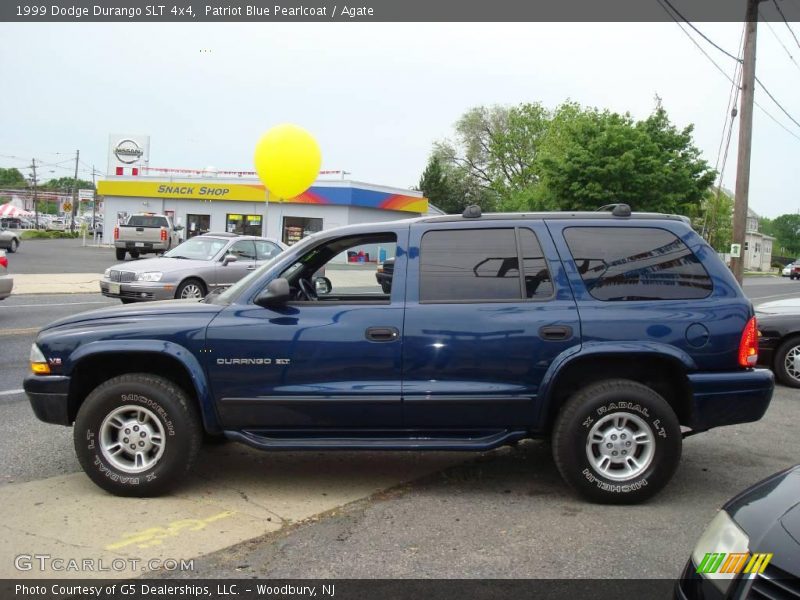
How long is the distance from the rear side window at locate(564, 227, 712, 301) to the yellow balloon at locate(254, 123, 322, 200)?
12914 millimetres

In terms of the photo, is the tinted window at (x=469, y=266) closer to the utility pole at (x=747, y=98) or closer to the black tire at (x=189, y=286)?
the black tire at (x=189, y=286)

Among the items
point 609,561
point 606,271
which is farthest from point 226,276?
point 609,561

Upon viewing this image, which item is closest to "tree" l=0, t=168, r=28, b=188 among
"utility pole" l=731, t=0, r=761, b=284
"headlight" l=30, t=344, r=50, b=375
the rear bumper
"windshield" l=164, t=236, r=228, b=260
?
"windshield" l=164, t=236, r=228, b=260

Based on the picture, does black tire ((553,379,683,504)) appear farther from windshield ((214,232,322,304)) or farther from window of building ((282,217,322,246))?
window of building ((282,217,322,246))

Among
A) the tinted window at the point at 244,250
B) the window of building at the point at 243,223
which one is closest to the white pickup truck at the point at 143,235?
the window of building at the point at 243,223

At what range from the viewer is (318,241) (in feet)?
15.9

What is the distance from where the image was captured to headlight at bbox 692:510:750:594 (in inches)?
92.4

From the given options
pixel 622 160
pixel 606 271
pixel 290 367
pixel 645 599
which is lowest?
pixel 645 599

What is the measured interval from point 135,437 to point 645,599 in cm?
312

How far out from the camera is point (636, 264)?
15.3 feet

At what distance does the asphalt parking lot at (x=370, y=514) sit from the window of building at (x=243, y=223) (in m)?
37.3

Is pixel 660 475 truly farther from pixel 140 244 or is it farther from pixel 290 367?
pixel 140 244

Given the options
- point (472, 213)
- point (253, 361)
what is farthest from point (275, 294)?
point (472, 213)

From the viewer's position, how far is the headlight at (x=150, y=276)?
514 inches
